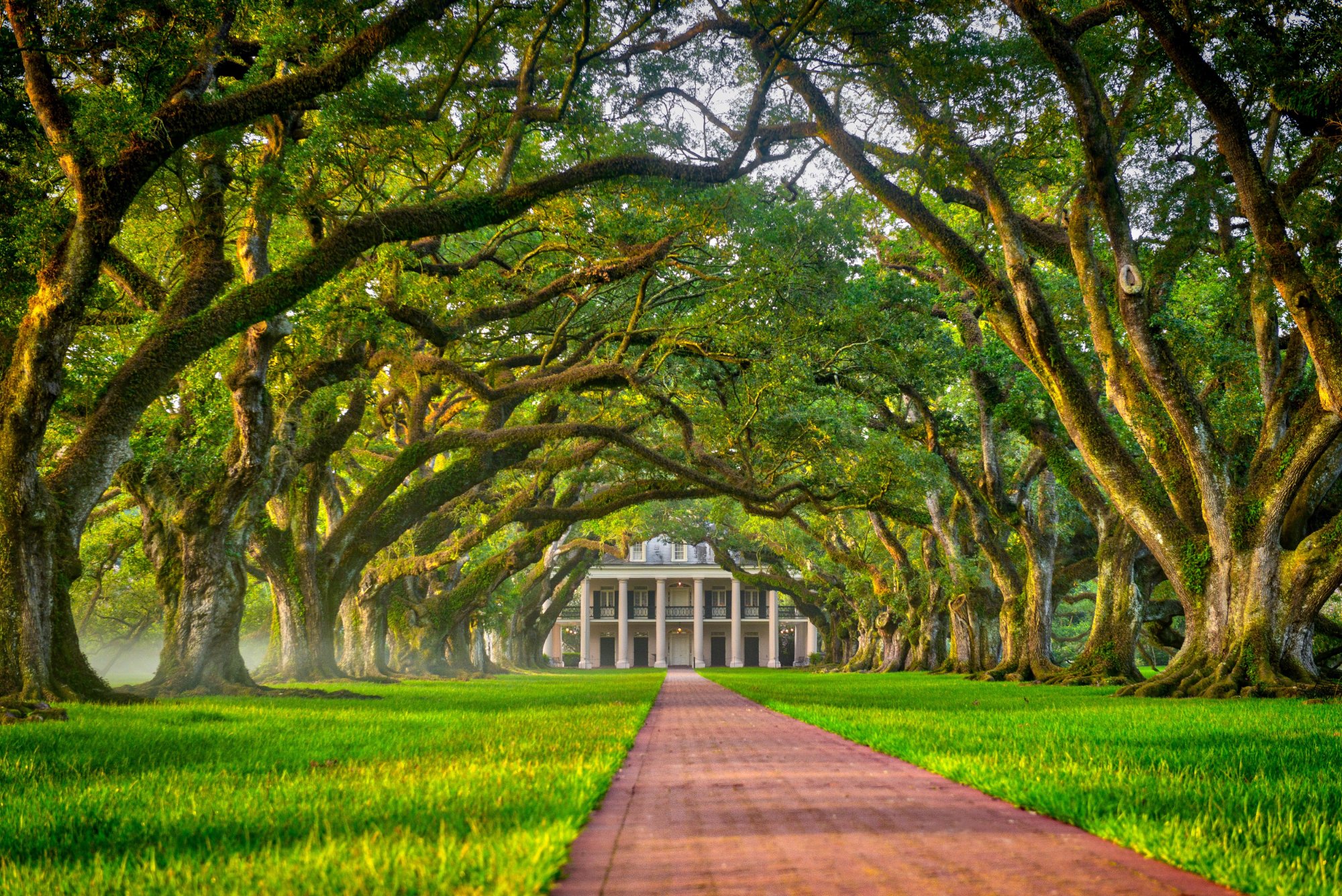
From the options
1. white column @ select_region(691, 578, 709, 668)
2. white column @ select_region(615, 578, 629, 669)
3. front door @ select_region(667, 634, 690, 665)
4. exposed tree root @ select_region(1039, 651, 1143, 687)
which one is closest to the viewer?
exposed tree root @ select_region(1039, 651, 1143, 687)

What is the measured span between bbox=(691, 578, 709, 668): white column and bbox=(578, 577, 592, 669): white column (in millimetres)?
7573

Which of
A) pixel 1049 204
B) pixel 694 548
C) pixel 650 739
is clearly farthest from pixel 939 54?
pixel 694 548

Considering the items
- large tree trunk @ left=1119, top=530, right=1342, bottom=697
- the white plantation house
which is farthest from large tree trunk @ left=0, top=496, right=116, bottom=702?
the white plantation house

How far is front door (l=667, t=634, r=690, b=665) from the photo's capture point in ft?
215

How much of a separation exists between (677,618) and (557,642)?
32.3 ft

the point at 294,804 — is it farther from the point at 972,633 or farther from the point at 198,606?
the point at 972,633

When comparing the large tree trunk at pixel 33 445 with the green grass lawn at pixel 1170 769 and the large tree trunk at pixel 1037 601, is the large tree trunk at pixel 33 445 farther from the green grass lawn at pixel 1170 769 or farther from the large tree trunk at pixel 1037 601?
the large tree trunk at pixel 1037 601

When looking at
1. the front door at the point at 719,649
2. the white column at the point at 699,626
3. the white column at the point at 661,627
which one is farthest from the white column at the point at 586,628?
the front door at the point at 719,649

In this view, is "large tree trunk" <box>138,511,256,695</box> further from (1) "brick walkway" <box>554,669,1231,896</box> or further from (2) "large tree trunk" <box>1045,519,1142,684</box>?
(2) "large tree trunk" <box>1045,519,1142,684</box>

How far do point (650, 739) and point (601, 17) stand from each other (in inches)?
346

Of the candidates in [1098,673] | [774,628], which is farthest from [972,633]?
[774,628]

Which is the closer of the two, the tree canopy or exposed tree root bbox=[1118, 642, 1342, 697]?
the tree canopy

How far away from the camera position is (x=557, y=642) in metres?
68.6

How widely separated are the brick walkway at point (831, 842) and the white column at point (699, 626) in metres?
59.0
